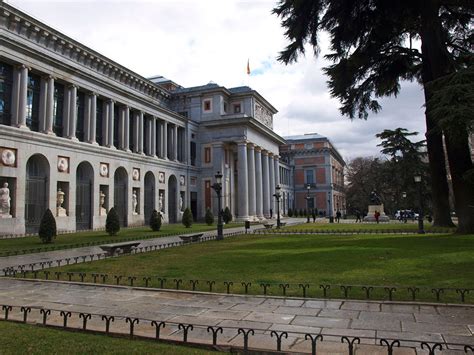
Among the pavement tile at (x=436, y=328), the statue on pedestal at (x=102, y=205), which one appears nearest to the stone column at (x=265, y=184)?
the statue on pedestal at (x=102, y=205)

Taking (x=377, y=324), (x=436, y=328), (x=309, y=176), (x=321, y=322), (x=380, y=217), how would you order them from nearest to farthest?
(x=436, y=328)
(x=377, y=324)
(x=321, y=322)
(x=380, y=217)
(x=309, y=176)

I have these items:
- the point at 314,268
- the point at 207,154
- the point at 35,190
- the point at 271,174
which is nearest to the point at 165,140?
the point at 207,154

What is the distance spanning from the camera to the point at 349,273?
1046 cm

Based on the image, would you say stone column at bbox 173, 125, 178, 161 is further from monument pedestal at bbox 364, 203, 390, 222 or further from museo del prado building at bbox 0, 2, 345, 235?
monument pedestal at bbox 364, 203, 390, 222

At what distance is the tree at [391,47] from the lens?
20.6m

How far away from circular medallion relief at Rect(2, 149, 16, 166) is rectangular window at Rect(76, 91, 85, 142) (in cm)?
870

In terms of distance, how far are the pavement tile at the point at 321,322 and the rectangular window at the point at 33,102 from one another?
3006cm

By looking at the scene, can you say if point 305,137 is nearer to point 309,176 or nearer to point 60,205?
point 309,176

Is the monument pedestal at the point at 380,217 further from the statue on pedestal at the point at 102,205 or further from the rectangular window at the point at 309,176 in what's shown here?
the rectangular window at the point at 309,176

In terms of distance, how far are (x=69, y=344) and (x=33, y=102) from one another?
3026 centimetres

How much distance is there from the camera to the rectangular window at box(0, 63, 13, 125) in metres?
28.2

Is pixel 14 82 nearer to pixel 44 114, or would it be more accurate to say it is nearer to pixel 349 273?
pixel 44 114

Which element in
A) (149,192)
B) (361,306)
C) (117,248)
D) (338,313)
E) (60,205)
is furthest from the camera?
(149,192)

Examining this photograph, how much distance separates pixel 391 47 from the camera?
2416 cm
